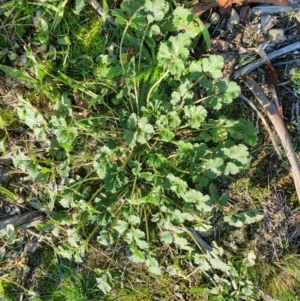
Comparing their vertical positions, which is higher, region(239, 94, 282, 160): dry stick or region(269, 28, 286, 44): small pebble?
region(269, 28, 286, 44): small pebble

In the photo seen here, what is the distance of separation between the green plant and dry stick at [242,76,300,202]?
0.22 m

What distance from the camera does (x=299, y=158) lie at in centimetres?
306

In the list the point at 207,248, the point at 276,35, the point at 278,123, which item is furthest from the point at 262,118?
the point at 207,248

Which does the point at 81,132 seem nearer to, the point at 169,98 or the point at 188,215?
the point at 169,98

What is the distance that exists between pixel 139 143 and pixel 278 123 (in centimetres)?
83

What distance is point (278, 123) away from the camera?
2.98 meters

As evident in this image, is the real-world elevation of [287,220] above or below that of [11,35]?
below

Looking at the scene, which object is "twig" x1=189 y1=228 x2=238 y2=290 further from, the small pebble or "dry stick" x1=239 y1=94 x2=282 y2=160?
the small pebble

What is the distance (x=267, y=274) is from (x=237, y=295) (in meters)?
0.24

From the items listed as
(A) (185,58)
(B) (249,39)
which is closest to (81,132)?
(A) (185,58)

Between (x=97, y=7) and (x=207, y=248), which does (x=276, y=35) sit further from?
(x=207, y=248)

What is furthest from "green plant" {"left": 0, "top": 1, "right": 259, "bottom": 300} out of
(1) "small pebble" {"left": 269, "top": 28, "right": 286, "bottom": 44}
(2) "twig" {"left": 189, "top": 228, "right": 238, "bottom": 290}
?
(1) "small pebble" {"left": 269, "top": 28, "right": 286, "bottom": 44}

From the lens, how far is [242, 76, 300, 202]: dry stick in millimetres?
2986

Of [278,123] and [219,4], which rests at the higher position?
[219,4]
